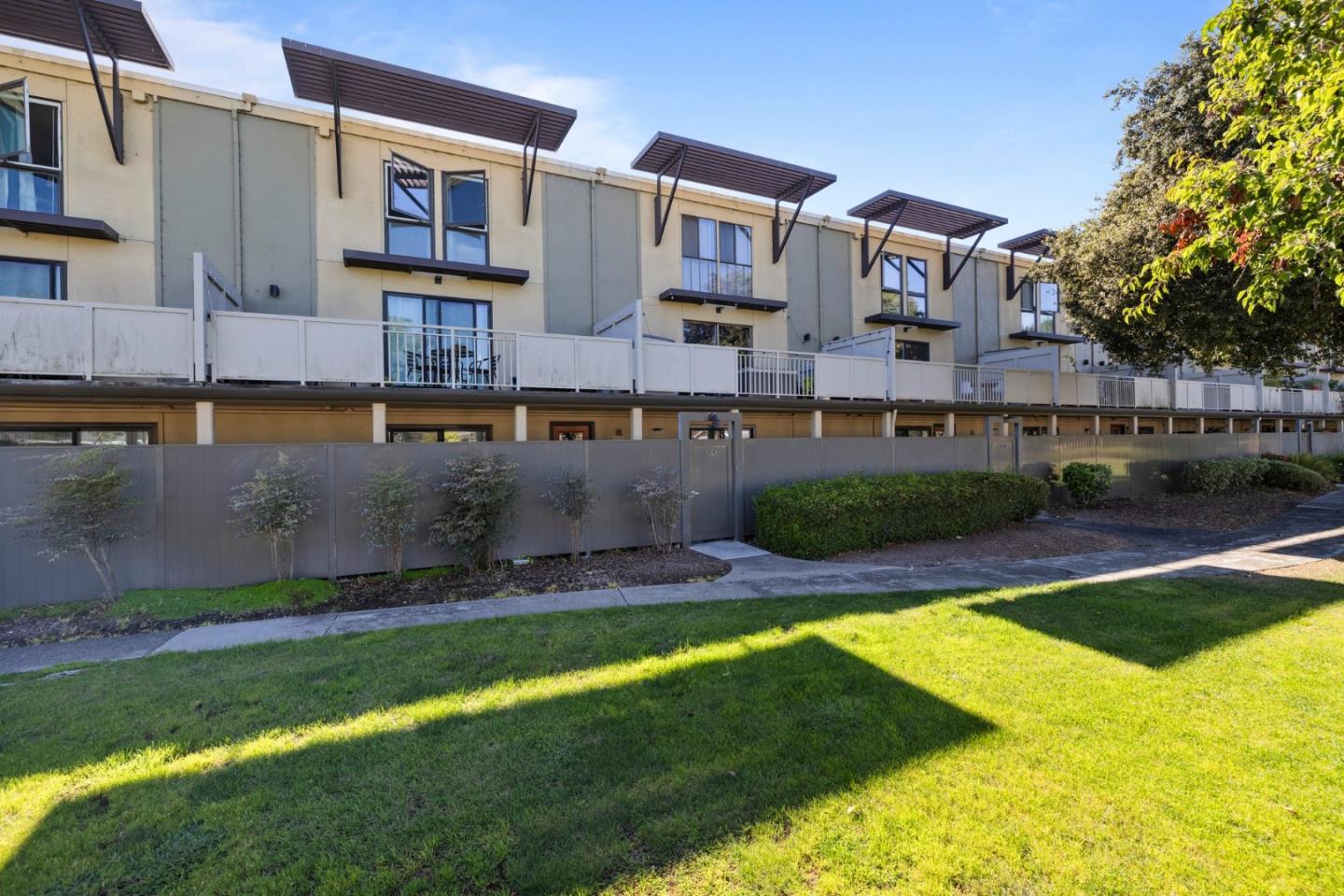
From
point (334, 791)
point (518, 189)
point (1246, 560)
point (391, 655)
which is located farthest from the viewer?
point (518, 189)

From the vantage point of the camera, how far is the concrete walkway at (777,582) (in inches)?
226

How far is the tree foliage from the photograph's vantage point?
14.0 ft

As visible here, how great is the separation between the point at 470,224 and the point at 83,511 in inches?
354

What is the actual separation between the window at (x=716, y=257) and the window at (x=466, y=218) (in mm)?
5136

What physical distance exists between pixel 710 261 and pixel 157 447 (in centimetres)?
1248

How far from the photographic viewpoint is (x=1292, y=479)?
18.0m

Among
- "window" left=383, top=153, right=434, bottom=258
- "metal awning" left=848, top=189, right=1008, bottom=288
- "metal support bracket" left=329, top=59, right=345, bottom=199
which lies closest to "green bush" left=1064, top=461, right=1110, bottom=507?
"metal awning" left=848, top=189, right=1008, bottom=288

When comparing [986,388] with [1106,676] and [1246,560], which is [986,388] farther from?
Answer: [1106,676]

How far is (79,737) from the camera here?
12.0ft

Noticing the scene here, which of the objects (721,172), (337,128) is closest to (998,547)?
(721,172)

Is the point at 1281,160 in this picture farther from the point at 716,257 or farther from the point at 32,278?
the point at 32,278

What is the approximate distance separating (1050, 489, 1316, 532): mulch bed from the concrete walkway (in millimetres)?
1346

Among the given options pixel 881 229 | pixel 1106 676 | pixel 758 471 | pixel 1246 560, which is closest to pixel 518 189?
pixel 758 471

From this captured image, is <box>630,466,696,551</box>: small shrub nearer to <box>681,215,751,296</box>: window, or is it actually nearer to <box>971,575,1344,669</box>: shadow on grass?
<box>971,575,1344,669</box>: shadow on grass
